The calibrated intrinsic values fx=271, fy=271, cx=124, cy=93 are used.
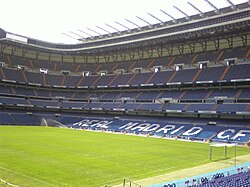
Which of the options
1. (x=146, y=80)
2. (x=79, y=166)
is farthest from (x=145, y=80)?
(x=79, y=166)

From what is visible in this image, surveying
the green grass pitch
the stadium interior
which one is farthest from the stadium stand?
the green grass pitch

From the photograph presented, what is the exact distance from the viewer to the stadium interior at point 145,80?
2064 inches

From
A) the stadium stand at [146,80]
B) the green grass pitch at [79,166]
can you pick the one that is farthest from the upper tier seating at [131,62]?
the green grass pitch at [79,166]

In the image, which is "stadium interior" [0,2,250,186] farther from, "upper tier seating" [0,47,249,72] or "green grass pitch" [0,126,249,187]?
"green grass pitch" [0,126,249,187]

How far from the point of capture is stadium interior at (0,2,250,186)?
172 feet

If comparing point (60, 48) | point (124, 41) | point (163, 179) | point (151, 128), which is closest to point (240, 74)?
point (151, 128)

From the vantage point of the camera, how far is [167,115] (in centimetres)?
6241

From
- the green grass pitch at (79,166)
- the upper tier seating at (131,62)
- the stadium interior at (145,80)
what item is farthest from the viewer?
the upper tier seating at (131,62)

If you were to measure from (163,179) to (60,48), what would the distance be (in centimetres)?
6791

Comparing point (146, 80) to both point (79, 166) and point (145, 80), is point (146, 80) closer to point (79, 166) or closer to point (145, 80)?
point (145, 80)

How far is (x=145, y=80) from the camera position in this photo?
233 ft

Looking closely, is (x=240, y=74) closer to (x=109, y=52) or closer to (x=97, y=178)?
(x=109, y=52)

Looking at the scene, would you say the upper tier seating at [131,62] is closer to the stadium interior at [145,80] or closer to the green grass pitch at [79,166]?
the stadium interior at [145,80]

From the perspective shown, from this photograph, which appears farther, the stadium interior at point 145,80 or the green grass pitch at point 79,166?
the stadium interior at point 145,80
